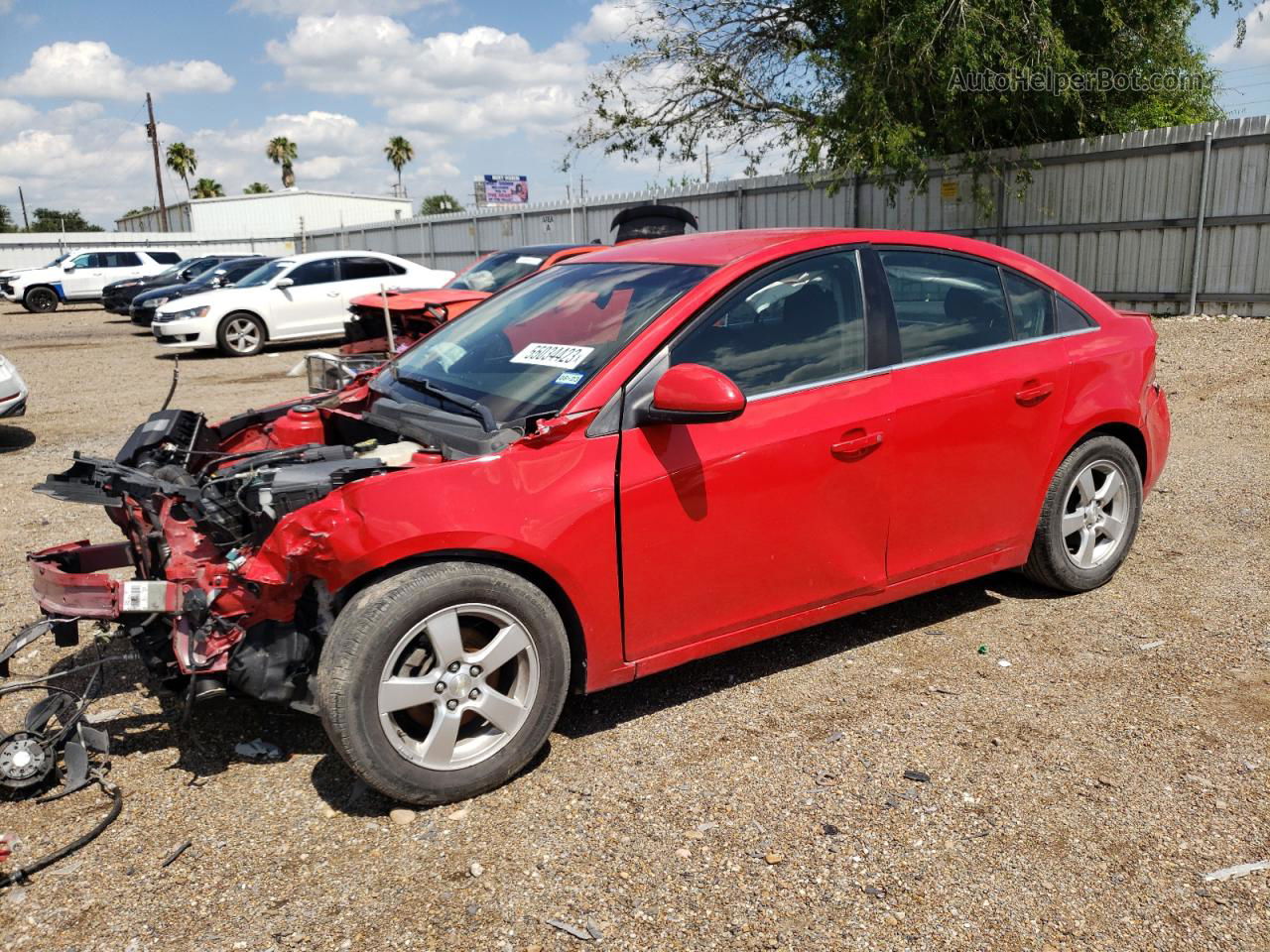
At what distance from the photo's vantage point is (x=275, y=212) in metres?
60.1

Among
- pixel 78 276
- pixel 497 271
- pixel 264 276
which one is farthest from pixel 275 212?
pixel 497 271

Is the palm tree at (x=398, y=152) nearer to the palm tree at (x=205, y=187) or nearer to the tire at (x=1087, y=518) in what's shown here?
the palm tree at (x=205, y=187)

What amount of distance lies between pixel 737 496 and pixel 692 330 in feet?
1.97

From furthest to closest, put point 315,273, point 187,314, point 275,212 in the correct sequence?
point 275,212 < point 315,273 < point 187,314

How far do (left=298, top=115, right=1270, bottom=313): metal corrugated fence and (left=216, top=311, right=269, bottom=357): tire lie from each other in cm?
951

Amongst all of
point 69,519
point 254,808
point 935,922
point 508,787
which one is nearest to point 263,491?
point 254,808

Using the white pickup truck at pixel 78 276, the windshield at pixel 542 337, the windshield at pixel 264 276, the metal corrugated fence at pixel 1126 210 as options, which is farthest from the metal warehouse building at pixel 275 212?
the windshield at pixel 542 337

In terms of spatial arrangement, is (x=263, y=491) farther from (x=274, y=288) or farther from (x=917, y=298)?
(x=274, y=288)

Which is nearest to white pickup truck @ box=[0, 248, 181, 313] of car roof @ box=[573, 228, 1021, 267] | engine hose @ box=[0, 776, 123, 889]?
car roof @ box=[573, 228, 1021, 267]

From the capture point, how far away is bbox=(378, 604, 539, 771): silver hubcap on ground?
3.00 m

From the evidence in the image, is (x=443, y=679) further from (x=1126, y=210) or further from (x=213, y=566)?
(x=1126, y=210)

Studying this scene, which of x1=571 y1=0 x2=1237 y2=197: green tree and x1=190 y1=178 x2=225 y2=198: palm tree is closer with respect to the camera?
x1=571 y1=0 x2=1237 y2=197: green tree

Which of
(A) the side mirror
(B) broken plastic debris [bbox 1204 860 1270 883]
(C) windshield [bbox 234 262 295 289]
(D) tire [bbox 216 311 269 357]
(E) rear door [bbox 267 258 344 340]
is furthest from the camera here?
(C) windshield [bbox 234 262 295 289]

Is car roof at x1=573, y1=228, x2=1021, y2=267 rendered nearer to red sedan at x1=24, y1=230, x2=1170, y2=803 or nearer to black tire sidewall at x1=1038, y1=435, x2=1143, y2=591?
red sedan at x1=24, y1=230, x2=1170, y2=803
